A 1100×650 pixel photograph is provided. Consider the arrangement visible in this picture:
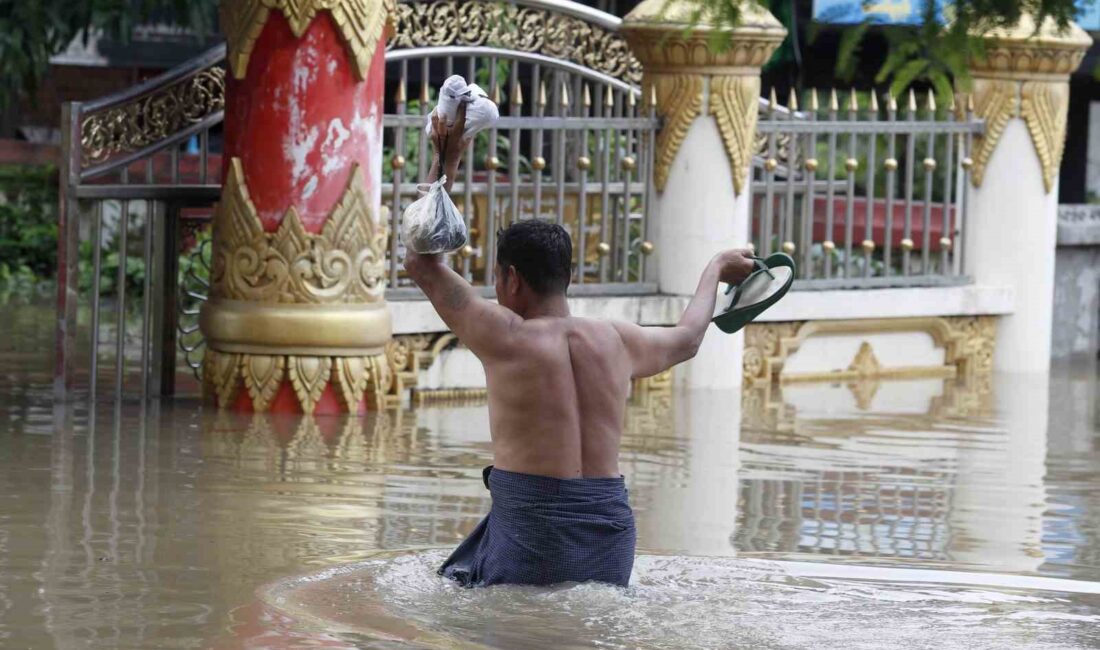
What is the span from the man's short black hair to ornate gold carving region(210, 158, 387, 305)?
14.7 feet

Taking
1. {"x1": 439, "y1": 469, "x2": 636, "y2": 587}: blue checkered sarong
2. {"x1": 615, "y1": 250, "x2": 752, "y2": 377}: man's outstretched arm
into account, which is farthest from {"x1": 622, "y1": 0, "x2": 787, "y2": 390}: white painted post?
{"x1": 439, "y1": 469, "x2": 636, "y2": 587}: blue checkered sarong

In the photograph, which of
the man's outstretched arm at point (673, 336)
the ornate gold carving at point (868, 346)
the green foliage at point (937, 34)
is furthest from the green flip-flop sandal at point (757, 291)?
the ornate gold carving at point (868, 346)

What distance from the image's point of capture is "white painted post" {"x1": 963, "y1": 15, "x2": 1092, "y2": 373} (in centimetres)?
1361

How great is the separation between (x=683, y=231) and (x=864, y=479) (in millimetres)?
3424

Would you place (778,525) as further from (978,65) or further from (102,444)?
(978,65)

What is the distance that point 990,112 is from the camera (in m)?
13.8

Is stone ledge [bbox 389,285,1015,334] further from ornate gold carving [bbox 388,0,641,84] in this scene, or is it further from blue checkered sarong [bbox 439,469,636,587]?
blue checkered sarong [bbox 439,469,636,587]

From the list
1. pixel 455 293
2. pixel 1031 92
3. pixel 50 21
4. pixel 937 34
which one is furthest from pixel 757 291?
pixel 1031 92

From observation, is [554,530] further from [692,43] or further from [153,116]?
[692,43]

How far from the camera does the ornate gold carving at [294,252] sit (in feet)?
34.4

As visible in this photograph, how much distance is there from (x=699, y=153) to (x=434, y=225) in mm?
6617

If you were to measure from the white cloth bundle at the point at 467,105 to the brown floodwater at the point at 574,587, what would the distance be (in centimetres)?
136

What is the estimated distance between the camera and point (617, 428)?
620cm

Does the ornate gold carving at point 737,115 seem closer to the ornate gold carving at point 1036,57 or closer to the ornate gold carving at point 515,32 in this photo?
the ornate gold carving at point 515,32
